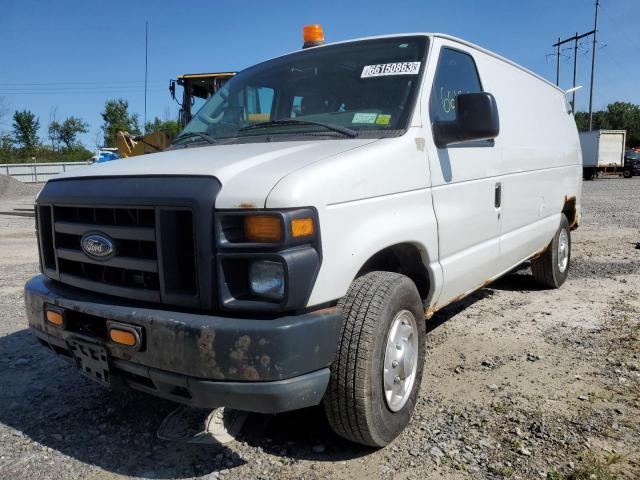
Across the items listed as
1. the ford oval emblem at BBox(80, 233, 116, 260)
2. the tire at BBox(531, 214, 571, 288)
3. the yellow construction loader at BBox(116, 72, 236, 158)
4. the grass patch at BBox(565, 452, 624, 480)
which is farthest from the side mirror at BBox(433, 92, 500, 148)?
the yellow construction loader at BBox(116, 72, 236, 158)

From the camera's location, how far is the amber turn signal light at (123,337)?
225 cm

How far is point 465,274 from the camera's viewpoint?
342 centimetres

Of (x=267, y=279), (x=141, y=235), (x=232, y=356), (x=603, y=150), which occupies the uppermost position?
(x=603, y=150)

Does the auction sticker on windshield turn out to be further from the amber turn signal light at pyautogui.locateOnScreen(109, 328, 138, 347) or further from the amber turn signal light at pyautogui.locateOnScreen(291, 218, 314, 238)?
the amber turn signal light at pyautogui.locateOnScreen(109, 328, 138, 347)

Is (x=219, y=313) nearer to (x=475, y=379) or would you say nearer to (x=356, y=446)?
(x=356, y=446)

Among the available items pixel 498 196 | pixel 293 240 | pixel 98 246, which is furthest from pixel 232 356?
pixel 498 196

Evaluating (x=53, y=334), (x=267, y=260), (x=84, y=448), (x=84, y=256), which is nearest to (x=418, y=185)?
(x=267, y=260)

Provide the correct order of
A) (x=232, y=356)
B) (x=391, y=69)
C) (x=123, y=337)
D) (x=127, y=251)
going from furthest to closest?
(x=391, y=69) → (x=127, y=251) → (x=123, y=337) → (x=232, y=356)

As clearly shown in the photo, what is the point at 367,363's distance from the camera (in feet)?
7.73

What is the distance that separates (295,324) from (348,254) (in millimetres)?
419

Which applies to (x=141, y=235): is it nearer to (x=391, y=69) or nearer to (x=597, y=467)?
(x=391, y=69)

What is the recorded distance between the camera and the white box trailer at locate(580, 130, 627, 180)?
1169 inches

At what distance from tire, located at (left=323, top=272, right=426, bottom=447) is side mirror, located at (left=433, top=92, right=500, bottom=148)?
94 centimetres

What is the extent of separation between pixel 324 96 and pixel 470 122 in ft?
2.96
